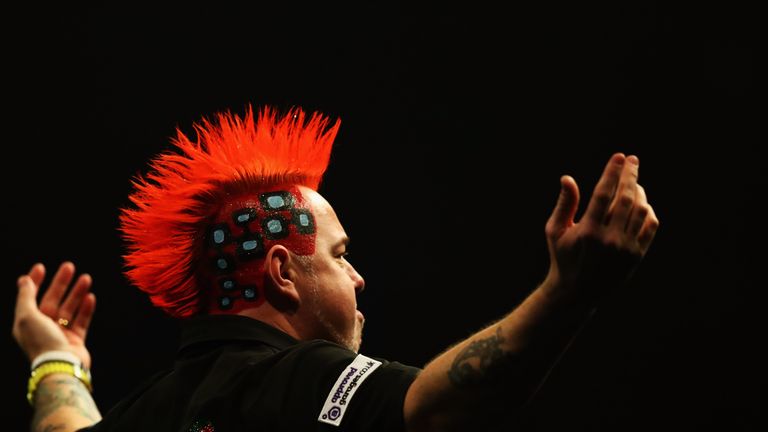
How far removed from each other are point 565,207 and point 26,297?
142 centimetres

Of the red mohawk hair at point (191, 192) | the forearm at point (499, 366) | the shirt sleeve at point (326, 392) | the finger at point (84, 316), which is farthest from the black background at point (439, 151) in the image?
the forearm at point (499, 366)

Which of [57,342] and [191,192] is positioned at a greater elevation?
[191,192]

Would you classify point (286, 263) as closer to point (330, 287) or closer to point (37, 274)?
point (330, 287)

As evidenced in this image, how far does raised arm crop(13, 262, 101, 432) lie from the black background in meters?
1.03

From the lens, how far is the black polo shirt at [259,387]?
3.98 ft

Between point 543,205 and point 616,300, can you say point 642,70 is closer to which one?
point 543,205

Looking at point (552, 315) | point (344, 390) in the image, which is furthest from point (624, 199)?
point (344, 390)

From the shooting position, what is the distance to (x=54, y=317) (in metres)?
2.13

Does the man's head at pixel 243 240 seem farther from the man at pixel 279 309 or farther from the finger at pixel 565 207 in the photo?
the finger at pixel 565 207

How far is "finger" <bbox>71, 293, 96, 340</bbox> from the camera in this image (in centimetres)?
214

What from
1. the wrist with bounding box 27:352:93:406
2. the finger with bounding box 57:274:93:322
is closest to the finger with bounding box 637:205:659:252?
the wrist with bounding box 27:352:93:406

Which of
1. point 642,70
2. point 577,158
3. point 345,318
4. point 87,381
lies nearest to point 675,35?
point 642,70

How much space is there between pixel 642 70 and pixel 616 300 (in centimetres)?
74

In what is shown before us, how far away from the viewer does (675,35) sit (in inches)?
120
